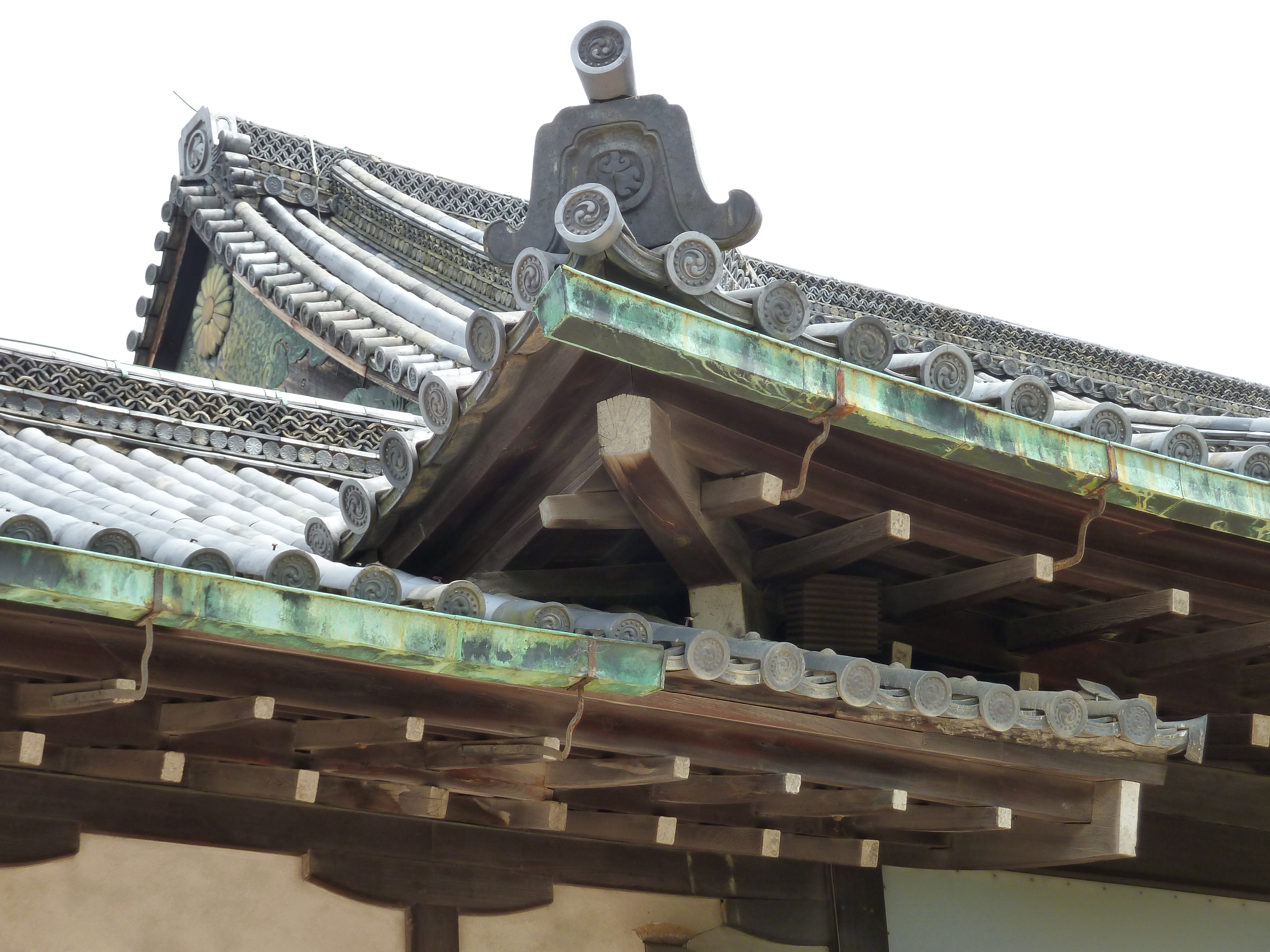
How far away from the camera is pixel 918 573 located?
19.4 feet

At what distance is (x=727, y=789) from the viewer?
562 cm

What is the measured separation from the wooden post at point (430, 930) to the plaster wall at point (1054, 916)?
2.01 meters

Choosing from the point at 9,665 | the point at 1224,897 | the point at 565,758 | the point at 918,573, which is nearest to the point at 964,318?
the point at 1224,897

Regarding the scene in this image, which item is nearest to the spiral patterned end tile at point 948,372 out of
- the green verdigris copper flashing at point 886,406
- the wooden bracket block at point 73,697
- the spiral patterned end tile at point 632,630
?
the green verdigris copper flashing at point 886,406

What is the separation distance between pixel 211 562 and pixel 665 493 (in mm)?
1503

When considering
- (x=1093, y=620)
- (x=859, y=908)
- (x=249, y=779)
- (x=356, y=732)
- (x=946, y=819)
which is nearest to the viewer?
(x=356, y=732)

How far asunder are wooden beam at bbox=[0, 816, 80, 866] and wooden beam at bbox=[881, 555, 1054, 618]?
3.06 metres

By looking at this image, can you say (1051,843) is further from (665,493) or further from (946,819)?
(665,493)

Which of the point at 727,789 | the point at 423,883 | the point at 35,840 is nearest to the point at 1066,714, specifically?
the point at 727,789

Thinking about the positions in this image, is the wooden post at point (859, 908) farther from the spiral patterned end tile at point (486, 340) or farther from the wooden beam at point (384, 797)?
the spiral patterned end tile at point (486, 340)

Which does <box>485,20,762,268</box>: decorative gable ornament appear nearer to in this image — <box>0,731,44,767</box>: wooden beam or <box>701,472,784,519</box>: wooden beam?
<box>701,472,784,519</box>: wooden beam

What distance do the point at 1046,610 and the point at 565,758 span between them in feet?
7.36

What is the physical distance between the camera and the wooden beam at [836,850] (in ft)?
21.0

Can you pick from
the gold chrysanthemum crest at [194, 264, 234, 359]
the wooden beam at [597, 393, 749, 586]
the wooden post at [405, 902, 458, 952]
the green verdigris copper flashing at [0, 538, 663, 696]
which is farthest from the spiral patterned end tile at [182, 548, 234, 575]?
the gold chrysanthemum crest at [194, 264, 234, 359]
